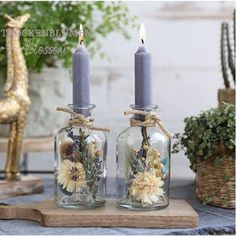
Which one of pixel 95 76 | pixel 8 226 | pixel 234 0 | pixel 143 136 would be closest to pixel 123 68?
pixel 95 76

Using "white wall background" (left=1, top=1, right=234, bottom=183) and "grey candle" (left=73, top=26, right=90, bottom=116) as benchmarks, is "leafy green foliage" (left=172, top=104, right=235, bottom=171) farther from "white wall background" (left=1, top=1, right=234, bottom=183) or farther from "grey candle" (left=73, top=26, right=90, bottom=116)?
"white wall background" (left=1, top=1, right=234, bottom=183)

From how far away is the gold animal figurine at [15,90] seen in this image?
95 centimetres

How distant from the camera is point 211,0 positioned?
4.10 feet

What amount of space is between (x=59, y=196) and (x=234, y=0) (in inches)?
26.2

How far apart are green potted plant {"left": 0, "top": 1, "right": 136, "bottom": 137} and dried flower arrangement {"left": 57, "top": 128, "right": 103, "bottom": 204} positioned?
30 cm

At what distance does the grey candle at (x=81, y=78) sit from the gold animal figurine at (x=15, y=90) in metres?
0.19

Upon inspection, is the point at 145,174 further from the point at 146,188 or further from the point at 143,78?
the point at 143,78

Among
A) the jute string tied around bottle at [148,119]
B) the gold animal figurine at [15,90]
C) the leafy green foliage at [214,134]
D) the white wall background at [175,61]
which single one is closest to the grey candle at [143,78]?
the jute string tied around bottle at [148,119]

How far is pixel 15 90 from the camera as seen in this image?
0.96m

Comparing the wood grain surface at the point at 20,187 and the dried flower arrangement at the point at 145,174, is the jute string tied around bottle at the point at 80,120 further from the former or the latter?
the wood grain surface at the point at 20,187

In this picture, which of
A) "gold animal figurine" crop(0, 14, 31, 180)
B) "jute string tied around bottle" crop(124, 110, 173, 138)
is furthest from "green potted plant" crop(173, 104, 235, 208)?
"gold animal figurine" crop(0, 14, 31, 180)

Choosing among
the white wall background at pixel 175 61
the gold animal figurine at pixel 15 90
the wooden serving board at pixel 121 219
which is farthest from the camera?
the white wall background at pixel 175 61

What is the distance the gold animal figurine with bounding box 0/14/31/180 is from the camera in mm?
954

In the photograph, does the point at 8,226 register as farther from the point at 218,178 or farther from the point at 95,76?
the point at 95,76
